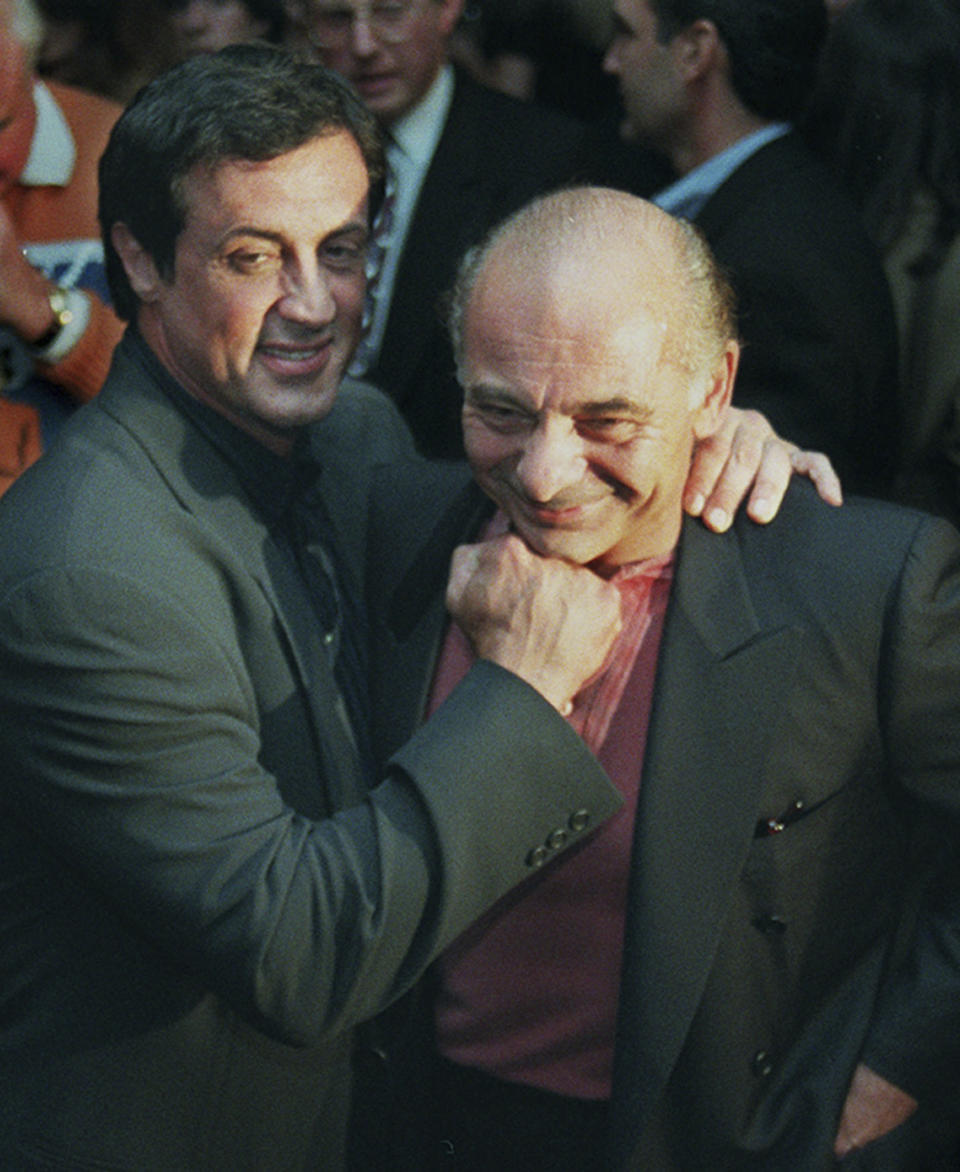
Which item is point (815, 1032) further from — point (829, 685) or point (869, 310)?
point (869, 310)

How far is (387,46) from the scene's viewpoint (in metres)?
4.12

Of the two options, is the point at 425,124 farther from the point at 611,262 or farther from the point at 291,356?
the point at 611,262

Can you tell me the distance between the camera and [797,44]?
12.1 ft

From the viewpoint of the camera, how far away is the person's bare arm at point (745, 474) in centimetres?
222

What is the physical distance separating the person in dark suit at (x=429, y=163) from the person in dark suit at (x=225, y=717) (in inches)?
59.1

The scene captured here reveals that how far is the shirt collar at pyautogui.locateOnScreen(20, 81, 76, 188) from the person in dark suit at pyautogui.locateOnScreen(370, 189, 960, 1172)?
1.17 meters

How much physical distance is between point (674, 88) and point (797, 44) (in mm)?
305

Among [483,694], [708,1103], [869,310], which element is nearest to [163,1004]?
[483,694]

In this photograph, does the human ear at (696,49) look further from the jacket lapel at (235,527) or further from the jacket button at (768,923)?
the jacket button at (768,923)

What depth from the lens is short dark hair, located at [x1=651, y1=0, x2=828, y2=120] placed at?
3699mm

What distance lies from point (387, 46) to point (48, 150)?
4.42ft

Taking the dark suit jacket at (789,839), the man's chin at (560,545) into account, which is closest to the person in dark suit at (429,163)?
the man's chin at (560,545)

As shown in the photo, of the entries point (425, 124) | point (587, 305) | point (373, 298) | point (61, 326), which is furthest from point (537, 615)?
point (425, 124)

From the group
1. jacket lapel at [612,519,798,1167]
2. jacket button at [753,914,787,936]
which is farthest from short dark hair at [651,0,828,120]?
jacket button at [753,914,787,936]
